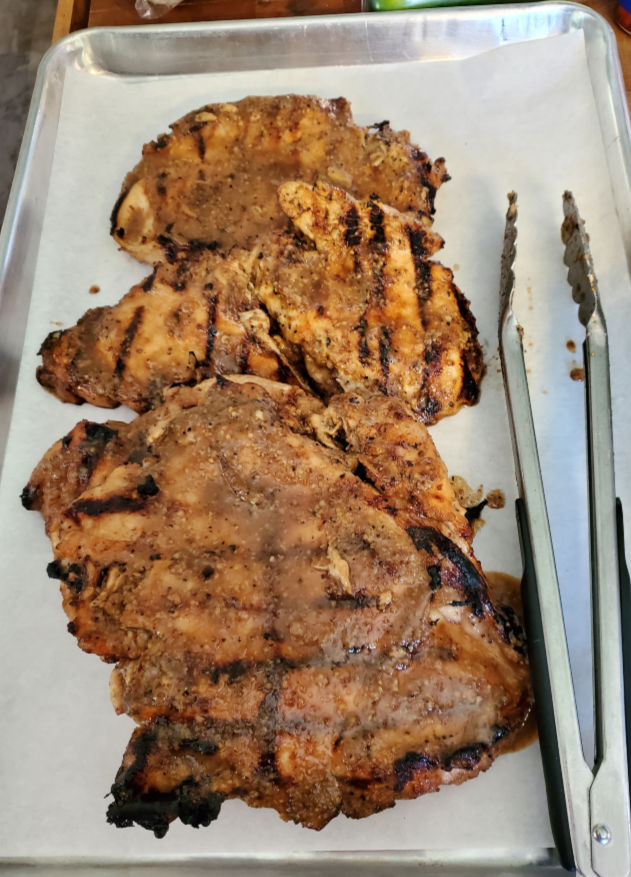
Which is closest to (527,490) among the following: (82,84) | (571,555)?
(571,555)

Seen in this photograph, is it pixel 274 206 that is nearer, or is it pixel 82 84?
pixel 274 206

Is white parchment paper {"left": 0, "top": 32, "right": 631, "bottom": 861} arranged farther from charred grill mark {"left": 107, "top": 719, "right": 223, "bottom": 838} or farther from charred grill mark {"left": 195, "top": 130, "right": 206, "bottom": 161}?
charred grill mark {"left": 195, "top": 130, "right": 206, "bottom": 161}

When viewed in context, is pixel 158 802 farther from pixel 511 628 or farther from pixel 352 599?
pixel 511 628

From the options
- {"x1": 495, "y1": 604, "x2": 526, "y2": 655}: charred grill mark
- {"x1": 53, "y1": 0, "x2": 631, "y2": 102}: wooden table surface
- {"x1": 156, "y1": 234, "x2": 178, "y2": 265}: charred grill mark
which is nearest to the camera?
{"x1": 495, "y1": 604, "x2": 526, "y2": 655}: charred grill mark

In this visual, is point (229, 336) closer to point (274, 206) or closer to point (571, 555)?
point (274, 206)

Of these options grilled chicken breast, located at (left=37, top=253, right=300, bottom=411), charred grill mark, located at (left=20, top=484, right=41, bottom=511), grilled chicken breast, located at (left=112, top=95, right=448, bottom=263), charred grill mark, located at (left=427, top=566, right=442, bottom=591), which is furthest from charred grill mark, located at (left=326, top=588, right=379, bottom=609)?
A: grilled chicken breast, located at (left=112, top=95, right=448, bottom=263)

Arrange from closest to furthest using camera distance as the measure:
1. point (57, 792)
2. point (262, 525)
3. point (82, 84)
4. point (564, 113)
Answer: point (262, 525)
point (57, 792)
point (564, 113)
point (82, 84)
